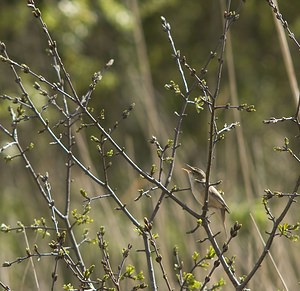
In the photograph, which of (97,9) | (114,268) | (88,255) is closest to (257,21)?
(97,9)

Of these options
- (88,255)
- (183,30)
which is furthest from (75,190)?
(183,30)

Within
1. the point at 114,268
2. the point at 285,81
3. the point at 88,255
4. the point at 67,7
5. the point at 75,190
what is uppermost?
the point at 67,7

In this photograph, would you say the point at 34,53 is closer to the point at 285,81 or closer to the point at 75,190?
the point at 75,190

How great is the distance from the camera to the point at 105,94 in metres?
6.92

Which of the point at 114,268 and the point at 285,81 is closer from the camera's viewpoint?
the point at 114,268

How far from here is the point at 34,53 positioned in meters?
6.88

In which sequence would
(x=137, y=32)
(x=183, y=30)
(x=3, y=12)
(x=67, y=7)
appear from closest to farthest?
(x=137, y=32) → (x=67, y=7) → (x=3, y=12) → (x=183, y=30)

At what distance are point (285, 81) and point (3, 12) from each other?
2.53 meters

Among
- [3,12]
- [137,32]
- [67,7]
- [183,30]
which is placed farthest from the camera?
[183,30]

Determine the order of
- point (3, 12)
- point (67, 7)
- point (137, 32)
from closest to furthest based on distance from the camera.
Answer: point (137, 32) < point (67, 7) < point (3, 12)

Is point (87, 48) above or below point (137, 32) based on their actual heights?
above

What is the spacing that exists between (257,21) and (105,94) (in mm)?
1526

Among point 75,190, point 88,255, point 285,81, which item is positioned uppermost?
point 285,81

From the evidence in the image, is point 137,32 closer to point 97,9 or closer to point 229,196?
point 229,196
